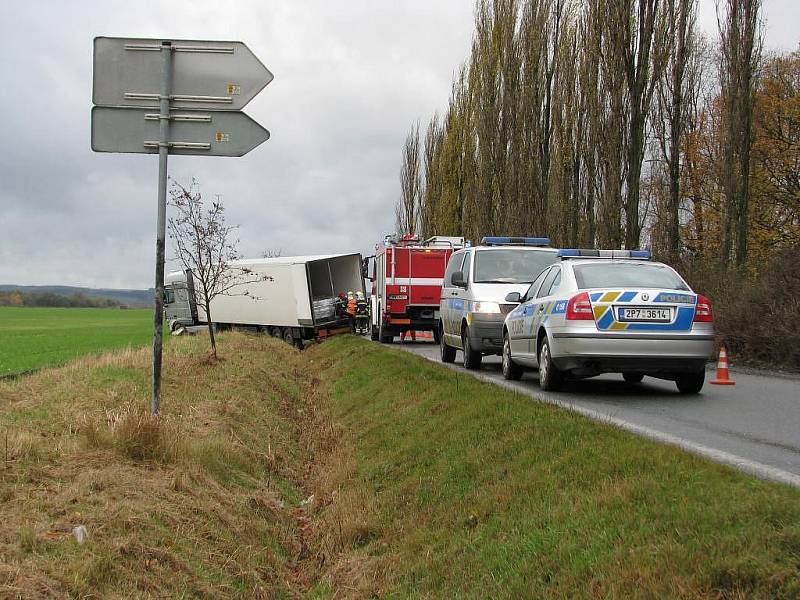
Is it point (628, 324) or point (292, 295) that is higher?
point (292, 295)

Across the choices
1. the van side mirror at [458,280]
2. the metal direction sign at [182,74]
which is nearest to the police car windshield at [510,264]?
the van side mirror at [458,280]

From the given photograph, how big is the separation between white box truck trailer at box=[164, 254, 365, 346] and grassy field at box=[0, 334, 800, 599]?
21.8 m

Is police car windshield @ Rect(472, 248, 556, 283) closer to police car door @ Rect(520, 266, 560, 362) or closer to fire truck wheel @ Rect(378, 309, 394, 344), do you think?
police car door @ Rect(520, 266, 560, 362)

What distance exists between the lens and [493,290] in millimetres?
15484

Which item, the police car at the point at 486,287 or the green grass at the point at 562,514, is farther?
the police car at the point at 486,287

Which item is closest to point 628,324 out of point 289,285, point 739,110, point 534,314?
point 534,314

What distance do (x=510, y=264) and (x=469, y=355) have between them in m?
1.75

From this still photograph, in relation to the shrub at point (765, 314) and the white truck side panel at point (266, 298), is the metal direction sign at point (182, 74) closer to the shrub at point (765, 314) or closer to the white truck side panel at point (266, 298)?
the shrub at point (765, 314)

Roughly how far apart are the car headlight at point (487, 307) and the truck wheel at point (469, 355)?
78 cm

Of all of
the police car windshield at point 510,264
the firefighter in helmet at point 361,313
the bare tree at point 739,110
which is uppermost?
the bare tree at point 739,110

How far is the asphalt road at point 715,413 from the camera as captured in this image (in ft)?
23.0

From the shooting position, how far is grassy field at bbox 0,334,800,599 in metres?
4.28

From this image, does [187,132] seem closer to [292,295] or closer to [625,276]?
[625,276]

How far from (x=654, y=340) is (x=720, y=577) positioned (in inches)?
278
